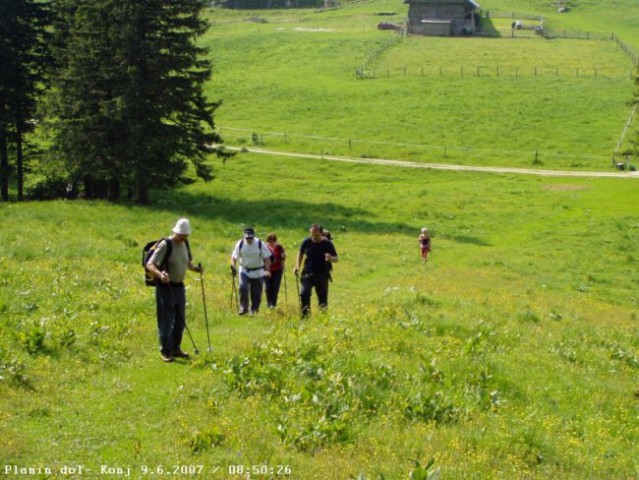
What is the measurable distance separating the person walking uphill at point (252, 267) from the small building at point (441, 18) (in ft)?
331

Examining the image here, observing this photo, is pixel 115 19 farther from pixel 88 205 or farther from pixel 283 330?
pixel 283 330

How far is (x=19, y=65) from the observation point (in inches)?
1772

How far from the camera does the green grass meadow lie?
945 centimetres

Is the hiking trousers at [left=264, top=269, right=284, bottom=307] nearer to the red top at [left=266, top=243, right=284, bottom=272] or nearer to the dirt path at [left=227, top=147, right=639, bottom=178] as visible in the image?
the red top at [left=266, top=243, right=284, bottom=272]

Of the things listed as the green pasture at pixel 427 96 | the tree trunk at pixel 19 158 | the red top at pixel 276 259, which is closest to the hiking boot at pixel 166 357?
the red top at pixel 276 259

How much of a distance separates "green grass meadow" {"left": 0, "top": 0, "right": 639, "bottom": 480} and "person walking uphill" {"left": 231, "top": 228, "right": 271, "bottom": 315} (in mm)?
605

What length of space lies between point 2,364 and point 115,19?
3281 cm

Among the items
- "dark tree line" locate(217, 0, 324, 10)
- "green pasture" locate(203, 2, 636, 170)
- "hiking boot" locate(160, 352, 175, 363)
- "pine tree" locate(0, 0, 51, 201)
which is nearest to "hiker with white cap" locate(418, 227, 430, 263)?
"hiking boot" locate(160, 352, 175, 363)

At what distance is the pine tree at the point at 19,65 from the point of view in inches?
1741

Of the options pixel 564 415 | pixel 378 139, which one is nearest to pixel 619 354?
Result: pixel 564 415

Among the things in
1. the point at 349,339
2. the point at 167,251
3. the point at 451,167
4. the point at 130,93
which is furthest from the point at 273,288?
the point at 451,167

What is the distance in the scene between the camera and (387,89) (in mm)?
81500

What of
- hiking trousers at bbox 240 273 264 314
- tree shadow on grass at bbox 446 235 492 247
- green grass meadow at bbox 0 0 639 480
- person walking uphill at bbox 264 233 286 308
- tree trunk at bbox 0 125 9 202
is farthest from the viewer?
tree trunk at bbox 0 125 9 202

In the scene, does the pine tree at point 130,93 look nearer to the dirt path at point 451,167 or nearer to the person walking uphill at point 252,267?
the dirt path at point 451,167
